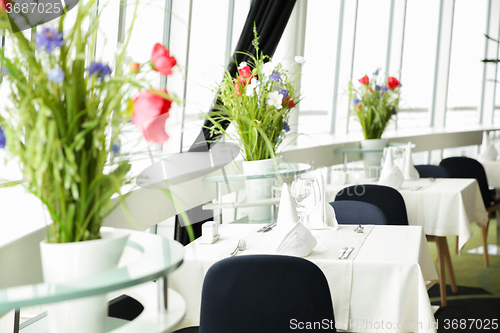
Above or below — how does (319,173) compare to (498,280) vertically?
above

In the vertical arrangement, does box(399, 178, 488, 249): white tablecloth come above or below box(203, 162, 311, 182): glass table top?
below

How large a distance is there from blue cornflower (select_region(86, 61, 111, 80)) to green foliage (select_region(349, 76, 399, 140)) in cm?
385

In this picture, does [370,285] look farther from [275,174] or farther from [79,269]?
[79,269]

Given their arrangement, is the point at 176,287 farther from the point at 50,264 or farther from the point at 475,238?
the point at 475,238

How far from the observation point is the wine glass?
190 centimetres

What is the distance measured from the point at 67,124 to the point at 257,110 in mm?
1678

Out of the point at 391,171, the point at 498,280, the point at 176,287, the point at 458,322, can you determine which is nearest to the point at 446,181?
the point at 391,171

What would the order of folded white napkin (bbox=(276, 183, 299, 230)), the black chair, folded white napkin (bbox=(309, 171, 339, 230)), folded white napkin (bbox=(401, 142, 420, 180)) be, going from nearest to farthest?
folded white napkin (bbox=(276, 183, 299, 230)) < folded white napkin (bbox=(309, 171, 339, 230)) < folded white napkin (bbox=(401, 142, 420, 180)) < the black chair

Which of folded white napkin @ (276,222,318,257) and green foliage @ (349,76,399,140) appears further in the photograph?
green foliage @ (349,76,399,140)

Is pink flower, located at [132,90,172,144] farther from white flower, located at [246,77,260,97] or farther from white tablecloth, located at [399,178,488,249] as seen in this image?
white tablecloth, located at [399,178,488,249]

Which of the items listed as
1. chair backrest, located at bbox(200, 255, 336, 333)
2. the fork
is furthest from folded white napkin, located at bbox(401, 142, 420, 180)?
chair backrest, located at bbox(200, 255, 336, 333)

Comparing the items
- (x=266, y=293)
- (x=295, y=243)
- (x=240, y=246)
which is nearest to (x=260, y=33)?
(x=240, y=246)

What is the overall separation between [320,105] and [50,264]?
5.12 m

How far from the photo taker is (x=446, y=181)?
3.45 meters
